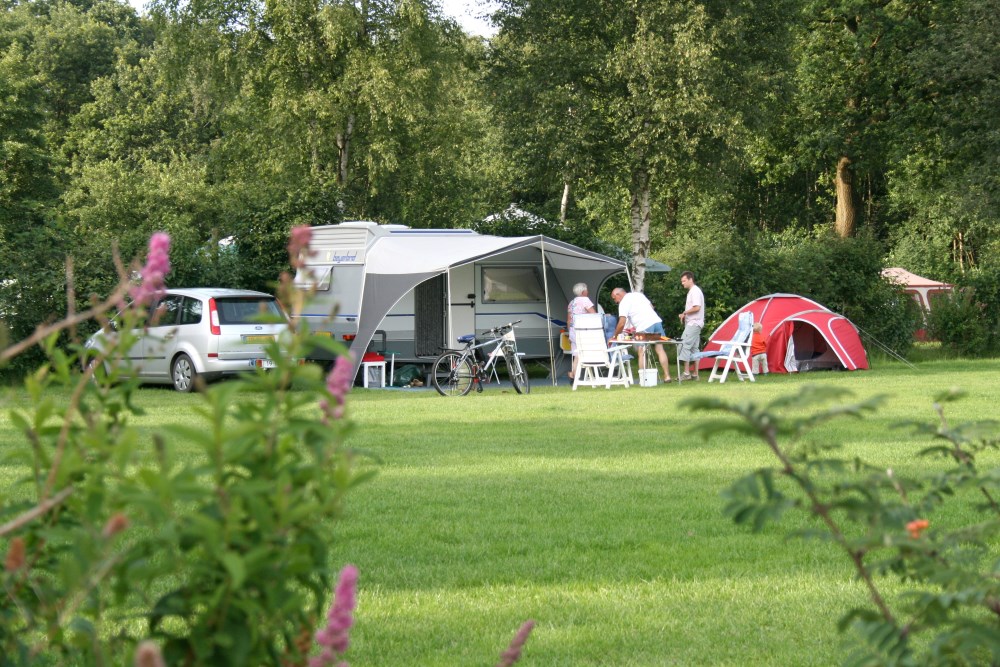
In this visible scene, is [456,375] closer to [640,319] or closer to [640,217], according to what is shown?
[640,319]

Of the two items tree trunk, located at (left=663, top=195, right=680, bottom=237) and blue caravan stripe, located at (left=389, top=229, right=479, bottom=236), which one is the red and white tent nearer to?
blue caravan stripe, located at (left=389, top=229, right=479, bottom=236)

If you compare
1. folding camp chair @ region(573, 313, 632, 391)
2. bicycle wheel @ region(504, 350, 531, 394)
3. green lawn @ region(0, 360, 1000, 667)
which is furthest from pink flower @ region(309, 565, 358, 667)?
folding camp chair @ region(573, 313, 632, 391)

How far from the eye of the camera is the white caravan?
1706 cm

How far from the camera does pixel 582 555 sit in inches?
222

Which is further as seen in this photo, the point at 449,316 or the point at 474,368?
the point at 449,316

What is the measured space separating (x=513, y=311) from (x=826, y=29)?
14.2 meters

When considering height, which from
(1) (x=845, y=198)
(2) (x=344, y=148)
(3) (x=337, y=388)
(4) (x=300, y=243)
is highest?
(2) (x=344, y=148)

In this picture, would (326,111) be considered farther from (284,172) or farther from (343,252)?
(343,252)

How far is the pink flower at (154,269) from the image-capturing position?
6.02 feet

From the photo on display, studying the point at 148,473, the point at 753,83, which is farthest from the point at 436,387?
the point at 148,473

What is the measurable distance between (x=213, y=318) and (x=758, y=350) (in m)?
8.10

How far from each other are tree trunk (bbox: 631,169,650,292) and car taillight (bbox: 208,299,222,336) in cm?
925

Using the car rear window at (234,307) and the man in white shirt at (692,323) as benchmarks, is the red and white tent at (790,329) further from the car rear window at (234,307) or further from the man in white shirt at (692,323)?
the car rear window at (234,307)

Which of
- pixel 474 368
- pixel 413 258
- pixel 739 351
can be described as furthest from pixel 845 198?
pixel 474 368
